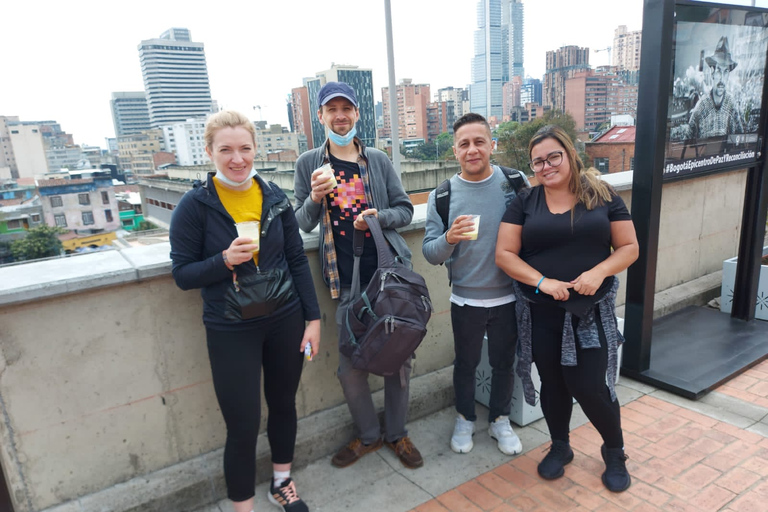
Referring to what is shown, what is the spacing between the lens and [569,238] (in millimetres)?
2188

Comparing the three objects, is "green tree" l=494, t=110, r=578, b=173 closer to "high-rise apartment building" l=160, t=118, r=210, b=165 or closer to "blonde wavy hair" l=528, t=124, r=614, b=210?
"blonde wavy hair" l=528, t=124, r=614, b=210

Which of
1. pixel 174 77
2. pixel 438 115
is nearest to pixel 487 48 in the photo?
pixel 438 115

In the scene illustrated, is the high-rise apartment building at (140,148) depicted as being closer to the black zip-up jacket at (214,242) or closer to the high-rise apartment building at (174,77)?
the high-rise apartment building at (174,77)

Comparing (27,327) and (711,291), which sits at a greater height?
(27,327)

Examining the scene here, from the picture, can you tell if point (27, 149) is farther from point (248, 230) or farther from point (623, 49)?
point (248, 230)

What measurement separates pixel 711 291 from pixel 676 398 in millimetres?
2199

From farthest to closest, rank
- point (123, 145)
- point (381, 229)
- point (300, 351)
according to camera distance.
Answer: point (123, 145) < point (381, 229) < point (300, 351)

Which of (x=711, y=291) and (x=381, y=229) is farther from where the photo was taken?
(x=711, y=291)

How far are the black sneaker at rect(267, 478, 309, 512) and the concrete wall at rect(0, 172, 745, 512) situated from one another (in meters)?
0.37

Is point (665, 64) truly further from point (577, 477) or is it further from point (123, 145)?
point (123, 145)

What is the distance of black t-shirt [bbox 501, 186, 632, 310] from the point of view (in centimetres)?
216

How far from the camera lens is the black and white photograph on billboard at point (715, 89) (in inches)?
124

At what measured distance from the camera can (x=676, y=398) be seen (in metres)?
3.20

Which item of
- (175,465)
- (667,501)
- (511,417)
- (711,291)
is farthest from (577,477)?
(711,291)
